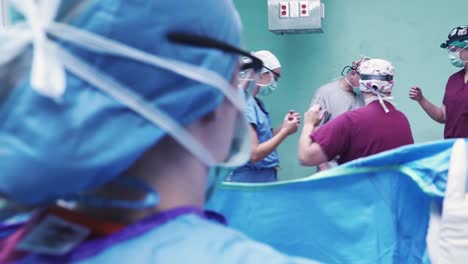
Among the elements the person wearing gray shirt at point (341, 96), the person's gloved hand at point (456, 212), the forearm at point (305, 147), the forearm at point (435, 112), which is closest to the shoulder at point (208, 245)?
the person's gloved hand at point (456, 212)

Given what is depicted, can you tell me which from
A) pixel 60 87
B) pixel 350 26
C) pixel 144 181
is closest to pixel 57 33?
pixel 60 87

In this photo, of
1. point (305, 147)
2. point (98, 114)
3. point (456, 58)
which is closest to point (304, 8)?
point (456, 58)

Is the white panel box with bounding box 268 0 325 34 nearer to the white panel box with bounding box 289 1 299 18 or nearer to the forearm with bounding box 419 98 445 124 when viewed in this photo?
the white panel box with bounding box 289 1 299 18

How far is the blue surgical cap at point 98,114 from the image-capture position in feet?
1.45

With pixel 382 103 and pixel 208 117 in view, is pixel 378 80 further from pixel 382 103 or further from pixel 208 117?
pixel 208 117

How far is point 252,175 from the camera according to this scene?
7.53ft

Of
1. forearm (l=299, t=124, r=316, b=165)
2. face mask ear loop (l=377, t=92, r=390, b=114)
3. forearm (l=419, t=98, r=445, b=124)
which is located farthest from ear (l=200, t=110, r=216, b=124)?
forearm (l=419, t=98, r=445, b=124)

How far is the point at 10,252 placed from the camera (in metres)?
0.50

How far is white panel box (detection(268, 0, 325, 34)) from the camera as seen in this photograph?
10.5ft

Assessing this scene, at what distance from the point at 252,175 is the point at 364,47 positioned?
156 cm

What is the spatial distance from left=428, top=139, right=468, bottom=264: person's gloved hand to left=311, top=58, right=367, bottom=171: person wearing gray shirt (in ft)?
6.36

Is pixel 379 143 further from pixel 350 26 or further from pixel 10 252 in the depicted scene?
pixel 350 26

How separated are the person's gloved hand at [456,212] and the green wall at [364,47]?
7.91 ft

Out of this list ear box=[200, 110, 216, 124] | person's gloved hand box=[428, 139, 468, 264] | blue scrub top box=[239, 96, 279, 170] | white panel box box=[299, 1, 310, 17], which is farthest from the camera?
white panel box box=[299, 1, 310, 17]
